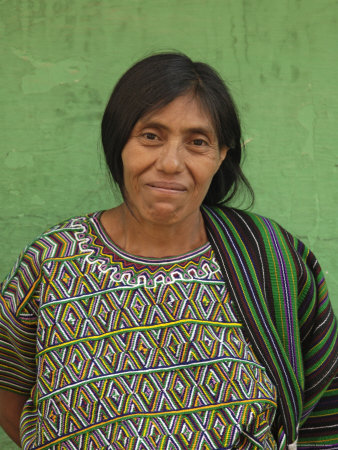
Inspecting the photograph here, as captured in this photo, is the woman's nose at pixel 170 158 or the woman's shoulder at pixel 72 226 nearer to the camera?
the woman's nose at pixel 170 158

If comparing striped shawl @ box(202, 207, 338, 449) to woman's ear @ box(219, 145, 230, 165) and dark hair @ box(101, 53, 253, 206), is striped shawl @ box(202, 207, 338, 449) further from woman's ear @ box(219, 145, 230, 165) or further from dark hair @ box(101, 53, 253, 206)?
dark hair @ box(101, 53, 253, 206)

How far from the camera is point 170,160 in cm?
192

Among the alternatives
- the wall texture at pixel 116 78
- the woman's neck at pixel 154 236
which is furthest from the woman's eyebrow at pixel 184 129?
the wall texture at pixel 116 78

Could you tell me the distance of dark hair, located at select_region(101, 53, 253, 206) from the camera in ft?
6.42

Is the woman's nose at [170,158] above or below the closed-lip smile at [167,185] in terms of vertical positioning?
above

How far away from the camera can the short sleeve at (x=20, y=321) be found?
209 cm

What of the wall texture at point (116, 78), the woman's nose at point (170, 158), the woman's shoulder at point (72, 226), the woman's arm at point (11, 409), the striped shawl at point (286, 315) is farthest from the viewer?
the wall texture at point (116, 78)

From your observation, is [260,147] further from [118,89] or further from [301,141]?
[118,89]

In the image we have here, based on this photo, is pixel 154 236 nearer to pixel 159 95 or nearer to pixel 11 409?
pixel 159 95

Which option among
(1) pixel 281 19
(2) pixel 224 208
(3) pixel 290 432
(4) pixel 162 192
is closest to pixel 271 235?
(2) pixel 224 208

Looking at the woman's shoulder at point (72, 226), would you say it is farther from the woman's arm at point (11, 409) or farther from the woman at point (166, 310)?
the woman's arm at point (11, 409)

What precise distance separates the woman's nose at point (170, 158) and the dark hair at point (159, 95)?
4.6 inches

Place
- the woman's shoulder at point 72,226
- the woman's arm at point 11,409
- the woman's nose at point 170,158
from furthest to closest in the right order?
the woman's arm at point 11,409, the woman's shoulder at point 72,226, the woman's nose at point 170,158

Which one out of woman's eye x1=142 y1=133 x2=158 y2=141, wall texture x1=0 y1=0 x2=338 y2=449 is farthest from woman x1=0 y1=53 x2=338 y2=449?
wall texture x1=0 y1=0 x2=338 y2=449
